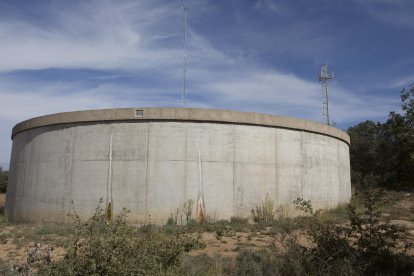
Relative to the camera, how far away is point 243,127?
14867 mm

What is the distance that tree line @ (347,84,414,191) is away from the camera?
7828mm

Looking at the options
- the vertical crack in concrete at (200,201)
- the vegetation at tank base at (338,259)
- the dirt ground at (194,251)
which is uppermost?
the vertical crack in concrete at (200,201)

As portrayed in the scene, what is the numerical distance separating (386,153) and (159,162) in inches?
970

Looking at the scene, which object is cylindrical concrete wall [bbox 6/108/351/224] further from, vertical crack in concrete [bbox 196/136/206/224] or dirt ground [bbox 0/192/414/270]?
dirt ground [bbox 0/192/414/270]

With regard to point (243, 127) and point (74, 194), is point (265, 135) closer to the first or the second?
point (243, 127)

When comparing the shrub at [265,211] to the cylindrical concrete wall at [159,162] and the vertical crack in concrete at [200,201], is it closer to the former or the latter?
the cylindrical concrete wall at [159,162]

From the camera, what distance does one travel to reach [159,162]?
45.8 feet

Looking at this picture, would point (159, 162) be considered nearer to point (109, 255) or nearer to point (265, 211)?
point (265, 211)

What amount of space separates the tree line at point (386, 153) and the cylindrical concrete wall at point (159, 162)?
388 cm

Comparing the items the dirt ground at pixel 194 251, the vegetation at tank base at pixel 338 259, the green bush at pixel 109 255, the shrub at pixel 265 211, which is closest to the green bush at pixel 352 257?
the vegetation at tank base at pixel 338 259

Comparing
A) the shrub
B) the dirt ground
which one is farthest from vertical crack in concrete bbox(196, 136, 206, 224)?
the shrub

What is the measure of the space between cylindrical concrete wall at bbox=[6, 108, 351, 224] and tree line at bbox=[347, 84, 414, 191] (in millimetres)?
3876

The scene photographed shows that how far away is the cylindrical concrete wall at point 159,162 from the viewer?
Result: 547 inches

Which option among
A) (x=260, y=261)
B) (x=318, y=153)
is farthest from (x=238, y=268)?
(x=318, y=153)
